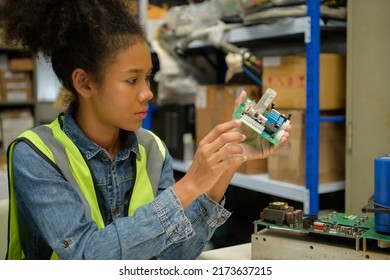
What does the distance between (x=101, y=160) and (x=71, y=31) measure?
23cm

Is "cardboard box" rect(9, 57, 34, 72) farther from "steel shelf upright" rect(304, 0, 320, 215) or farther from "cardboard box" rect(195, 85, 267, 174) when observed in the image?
"steel shelf upright" rect(304, 0, 320, 215)

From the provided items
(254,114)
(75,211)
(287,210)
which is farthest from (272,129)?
(75,211)

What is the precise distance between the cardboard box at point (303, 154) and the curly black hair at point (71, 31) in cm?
87

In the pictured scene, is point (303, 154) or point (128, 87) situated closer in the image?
point (128, 87)

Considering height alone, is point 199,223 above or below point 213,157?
below

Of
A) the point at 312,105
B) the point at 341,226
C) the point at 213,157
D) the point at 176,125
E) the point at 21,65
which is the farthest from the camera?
the point at 21,65

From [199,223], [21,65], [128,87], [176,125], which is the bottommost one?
[199,223]

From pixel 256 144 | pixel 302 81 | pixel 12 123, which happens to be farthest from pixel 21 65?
pixel 256 144

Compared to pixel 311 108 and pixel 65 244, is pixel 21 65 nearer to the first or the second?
pixel 311 108

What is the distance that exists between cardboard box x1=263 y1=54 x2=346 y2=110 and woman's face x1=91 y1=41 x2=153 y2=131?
34.5 inches

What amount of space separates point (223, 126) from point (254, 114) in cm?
5

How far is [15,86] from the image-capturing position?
3.49 meters

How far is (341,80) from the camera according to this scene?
1.63m

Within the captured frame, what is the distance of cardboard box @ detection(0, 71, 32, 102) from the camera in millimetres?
3430
